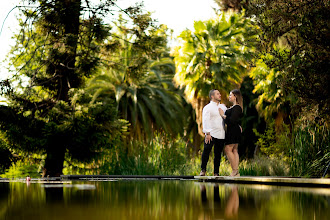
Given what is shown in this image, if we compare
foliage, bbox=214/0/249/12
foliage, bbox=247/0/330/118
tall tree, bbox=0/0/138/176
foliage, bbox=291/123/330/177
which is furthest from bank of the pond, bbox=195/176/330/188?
foliage, bbox=214/0/249/12

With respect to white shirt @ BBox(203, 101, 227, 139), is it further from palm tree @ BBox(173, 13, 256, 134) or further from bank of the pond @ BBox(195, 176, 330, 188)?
palm tree @ BBox(173, 13, 256, 134)

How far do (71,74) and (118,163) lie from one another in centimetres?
383

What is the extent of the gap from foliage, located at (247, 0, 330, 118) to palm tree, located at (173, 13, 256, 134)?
14.3 metres

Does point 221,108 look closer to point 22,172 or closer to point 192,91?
point 192,91

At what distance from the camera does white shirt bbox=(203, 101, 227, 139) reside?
12.4 meters

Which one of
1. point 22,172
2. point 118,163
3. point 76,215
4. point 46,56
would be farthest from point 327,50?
point 22,172

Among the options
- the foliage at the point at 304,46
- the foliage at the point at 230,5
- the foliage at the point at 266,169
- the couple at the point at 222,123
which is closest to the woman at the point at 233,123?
the couple at the point at 222,123

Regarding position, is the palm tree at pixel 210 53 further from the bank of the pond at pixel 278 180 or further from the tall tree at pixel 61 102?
the bank of the pond at pixel 278 180

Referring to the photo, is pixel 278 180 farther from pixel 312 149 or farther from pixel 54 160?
pixel 54 160

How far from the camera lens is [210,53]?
27.8 meters

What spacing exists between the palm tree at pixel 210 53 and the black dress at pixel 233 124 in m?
14.8

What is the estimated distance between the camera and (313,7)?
471 inches

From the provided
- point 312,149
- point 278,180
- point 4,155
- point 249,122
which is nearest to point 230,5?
point 249,122

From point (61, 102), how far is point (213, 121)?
6.86 meters
